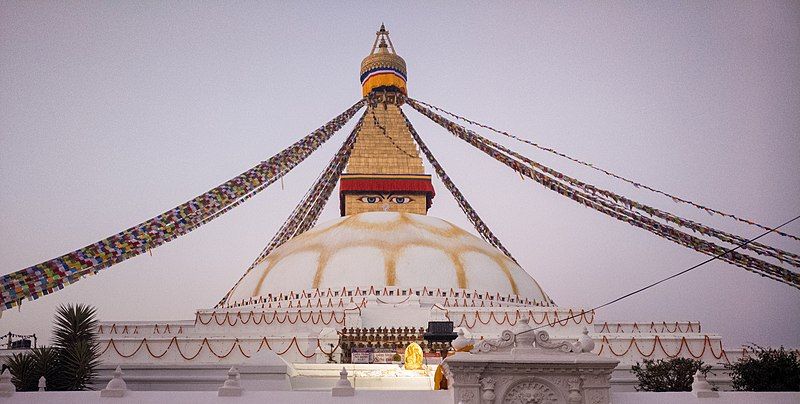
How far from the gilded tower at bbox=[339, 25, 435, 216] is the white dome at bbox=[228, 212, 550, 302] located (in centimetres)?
336

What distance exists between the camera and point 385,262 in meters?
18.9

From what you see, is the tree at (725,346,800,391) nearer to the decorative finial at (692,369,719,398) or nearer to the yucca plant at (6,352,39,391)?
the decorative finial at (692,369,719,398)

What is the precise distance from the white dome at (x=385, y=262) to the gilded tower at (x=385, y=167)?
3357 mm

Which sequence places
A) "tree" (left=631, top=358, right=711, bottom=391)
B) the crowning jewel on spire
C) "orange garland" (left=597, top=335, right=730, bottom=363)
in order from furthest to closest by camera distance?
the crowning jewel on spire < "orange garland" (left=597, top=335, right=730, bottom=363) < "tree" (left=631, top=358, right=711, bottom=391)

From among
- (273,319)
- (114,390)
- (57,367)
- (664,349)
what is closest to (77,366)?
(57,367)

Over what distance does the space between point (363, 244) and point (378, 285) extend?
180 centimetres

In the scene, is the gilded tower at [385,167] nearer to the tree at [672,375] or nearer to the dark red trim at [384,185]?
the dark red trim at [384,185]

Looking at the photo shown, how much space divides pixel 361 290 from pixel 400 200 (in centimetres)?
724

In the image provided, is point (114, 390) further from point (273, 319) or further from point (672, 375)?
point (273, 319)

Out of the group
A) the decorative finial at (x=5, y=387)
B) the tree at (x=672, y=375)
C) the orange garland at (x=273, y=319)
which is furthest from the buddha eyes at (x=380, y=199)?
the decorative finial at (x=5, y=387)

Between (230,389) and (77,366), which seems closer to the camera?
(230,389)

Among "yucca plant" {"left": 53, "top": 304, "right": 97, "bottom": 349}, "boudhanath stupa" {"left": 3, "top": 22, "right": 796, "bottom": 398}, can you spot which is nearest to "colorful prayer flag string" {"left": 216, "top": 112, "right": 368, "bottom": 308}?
"boudhanath stupa" {"left": 3, "top": 22, "right": 796, "bottom": 398}

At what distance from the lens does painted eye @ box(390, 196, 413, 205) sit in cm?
2470

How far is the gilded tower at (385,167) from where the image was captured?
2450 centimetres
